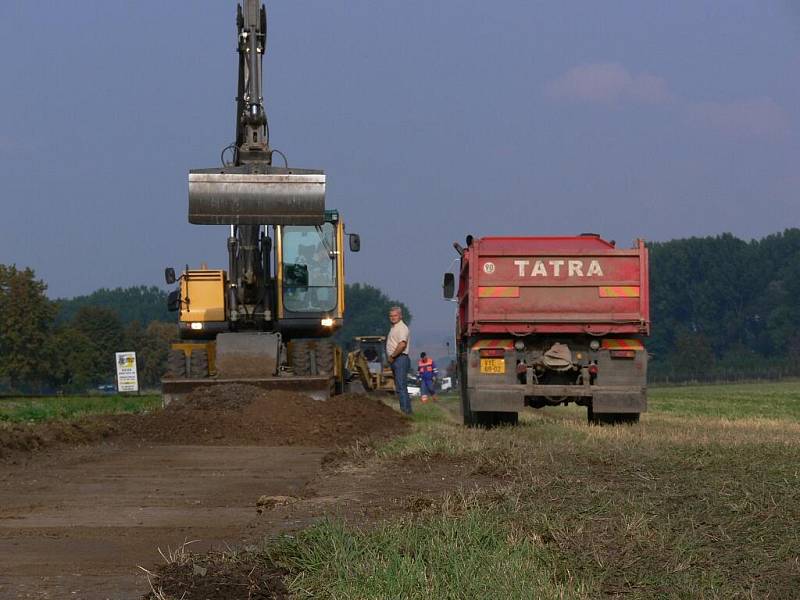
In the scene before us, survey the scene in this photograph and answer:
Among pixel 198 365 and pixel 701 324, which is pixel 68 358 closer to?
pixel 198 365

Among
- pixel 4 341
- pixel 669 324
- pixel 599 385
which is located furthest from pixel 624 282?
pixel 669 324

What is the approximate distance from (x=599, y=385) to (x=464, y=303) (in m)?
2.67

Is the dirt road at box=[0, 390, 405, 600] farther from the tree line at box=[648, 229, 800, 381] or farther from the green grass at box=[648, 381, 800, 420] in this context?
the tree line at box=[648, 229, 800, 381]

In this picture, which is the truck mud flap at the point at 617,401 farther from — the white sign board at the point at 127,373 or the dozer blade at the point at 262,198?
the white sign board at the point at 127,373

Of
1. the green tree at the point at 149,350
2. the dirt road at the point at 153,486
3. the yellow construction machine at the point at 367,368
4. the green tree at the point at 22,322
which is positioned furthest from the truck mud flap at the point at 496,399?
the green tree at the point at 149,350

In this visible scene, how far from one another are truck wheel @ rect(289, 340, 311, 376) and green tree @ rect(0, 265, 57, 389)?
58.8 meters

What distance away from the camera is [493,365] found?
17.7 meters

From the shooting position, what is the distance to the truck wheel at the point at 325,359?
71.3 ft

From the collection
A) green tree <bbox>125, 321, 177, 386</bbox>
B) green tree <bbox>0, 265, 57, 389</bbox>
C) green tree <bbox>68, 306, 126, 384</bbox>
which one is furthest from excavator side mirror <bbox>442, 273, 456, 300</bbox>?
green tree <bbox>125, 321, 177, 386</bbox>

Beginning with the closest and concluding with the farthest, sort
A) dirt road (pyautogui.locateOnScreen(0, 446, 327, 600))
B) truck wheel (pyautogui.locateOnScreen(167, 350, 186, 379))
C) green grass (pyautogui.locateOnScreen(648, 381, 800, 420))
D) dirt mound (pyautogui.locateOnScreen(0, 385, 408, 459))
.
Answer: dirt road (pyautogui.locateOnScreen(0, 446, 327, 600))
dirt mound (pyautogui.locateOnScreen(0, 385, 408, 459))
truck wheel (pyautogui.locateOnScreen(167, 350, 186, 379))
green grass (pyautogui.locateOnScreen(648, 381, 800, 420))

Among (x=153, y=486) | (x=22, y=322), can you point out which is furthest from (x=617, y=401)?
(x=22, y=322)

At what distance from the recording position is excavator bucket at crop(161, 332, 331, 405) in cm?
2052

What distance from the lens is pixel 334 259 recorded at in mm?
22875

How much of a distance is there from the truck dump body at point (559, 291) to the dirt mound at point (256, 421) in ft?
7.09
